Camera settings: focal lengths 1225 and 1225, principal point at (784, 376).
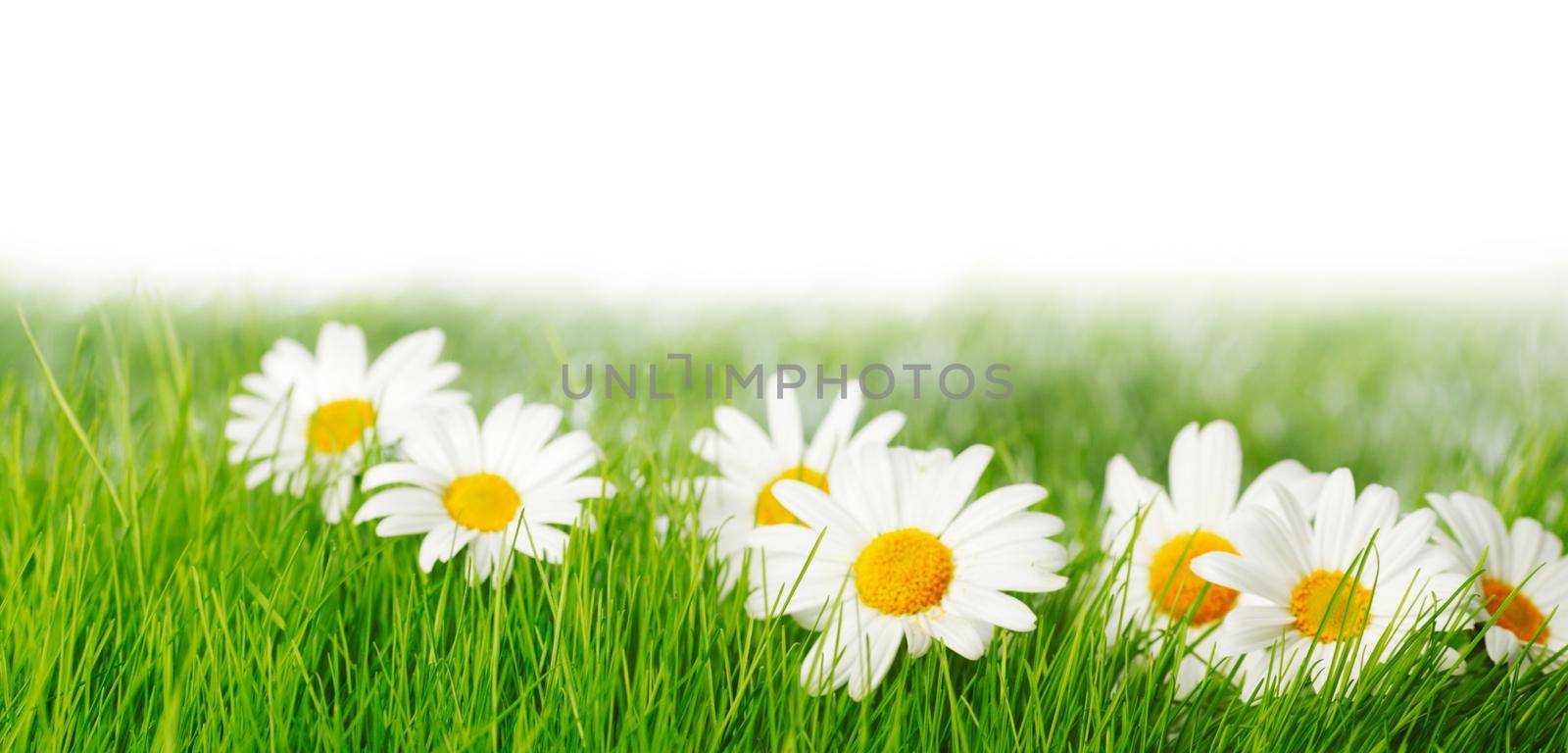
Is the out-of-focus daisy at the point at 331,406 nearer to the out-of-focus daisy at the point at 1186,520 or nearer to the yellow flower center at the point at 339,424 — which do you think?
the yellow flower center at the point at 339,424

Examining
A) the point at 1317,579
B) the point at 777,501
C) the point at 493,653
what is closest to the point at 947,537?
the point at 777,501

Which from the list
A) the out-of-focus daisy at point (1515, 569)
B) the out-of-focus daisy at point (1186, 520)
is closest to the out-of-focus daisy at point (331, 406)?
the out-of-focus daisy at point (1186, 520)

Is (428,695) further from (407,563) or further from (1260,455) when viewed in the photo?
(1260,455)

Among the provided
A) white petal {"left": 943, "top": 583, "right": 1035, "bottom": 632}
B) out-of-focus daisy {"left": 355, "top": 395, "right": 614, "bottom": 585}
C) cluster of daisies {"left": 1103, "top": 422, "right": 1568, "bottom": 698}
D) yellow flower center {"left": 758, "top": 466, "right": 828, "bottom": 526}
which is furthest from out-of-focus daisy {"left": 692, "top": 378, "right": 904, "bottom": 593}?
cluster of daisies {"left": 1103, "top": 422, "right": 1568, "bottom": 698}

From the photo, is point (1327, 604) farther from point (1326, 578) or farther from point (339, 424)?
point (339, 424)

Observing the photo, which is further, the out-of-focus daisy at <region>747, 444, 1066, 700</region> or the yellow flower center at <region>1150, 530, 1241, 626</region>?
the yellow flower center at <region>1150, 530, 1241, 626</region>

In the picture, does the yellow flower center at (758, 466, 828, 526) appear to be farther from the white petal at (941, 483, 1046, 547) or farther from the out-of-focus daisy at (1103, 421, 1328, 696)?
the out-of-focus daisy at (1103, 421, 1328, 696)
